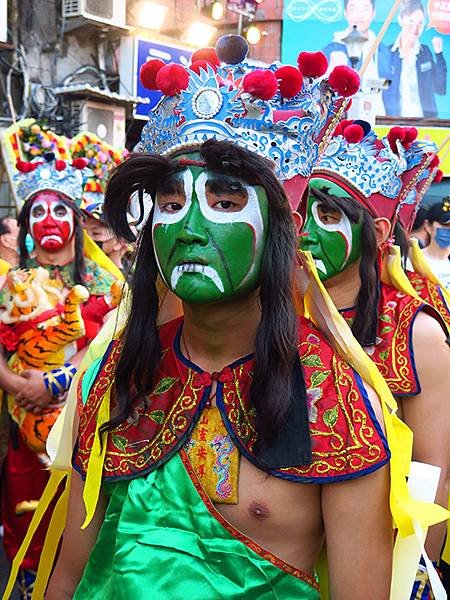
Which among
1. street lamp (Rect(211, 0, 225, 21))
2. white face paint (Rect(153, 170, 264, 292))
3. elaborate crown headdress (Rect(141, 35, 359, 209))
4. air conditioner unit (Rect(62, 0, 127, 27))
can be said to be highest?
street lamp (Rect(211, 0, 225, 21))

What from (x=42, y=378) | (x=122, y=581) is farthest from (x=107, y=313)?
(x=122, y=581)

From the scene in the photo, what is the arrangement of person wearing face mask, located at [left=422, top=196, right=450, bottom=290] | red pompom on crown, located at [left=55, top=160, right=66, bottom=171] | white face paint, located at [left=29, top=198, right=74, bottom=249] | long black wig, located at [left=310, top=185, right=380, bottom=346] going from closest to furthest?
1. long black wig, located at [left=310, top=185, right=380, bottom=346]
2. white face paint, located at [left=29, top=198, right=74, bottom=249]
3. red pompom on crown, located at [left=55, top=160, right=66, bottom=171]
4. person wearing face mask, located at [left=422, top=196, right=450, bottom=290]

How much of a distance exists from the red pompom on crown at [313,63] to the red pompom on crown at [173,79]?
1.00ft

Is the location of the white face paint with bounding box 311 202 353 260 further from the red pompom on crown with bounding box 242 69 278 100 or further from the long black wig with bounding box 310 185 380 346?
the red pompom on crown with bounding box 242 69 278 100

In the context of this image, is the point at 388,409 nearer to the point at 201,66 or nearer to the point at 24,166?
the point at 201,66

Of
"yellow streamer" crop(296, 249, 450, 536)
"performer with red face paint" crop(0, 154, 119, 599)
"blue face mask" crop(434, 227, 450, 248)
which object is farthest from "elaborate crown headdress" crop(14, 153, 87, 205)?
"blue face mask" crop(434, 227, 450, 248)

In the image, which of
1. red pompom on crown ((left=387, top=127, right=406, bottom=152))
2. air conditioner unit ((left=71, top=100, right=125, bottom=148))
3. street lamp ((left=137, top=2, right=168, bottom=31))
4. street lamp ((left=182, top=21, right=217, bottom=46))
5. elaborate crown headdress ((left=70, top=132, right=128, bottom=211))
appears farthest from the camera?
street lamp ((left=182, top=21, right=217, bottom=46))

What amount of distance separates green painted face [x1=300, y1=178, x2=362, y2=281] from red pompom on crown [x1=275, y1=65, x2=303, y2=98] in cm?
112

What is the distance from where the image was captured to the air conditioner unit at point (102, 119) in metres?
12.0

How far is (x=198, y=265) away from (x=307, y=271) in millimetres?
407

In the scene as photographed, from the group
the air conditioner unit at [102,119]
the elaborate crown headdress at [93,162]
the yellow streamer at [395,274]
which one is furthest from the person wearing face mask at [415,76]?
the yellow streamer at [395,274]

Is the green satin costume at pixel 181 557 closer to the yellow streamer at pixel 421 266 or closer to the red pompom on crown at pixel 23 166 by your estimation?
the yellow streamer at pixel 421 266

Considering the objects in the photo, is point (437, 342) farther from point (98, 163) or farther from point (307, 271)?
point (98, 163)

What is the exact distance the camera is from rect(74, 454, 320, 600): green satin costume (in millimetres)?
1788
